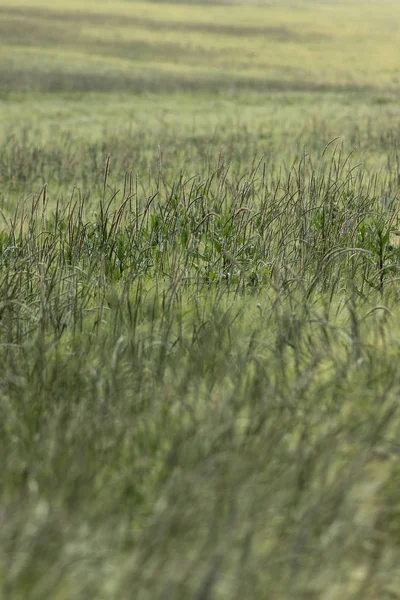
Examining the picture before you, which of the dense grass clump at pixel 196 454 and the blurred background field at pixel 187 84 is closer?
the dense grass clump at pixel 196 454

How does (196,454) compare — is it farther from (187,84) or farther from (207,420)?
(187,84)

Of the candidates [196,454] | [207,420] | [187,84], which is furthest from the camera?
[187,84]

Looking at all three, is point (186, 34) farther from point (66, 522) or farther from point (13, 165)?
point (66, 522)

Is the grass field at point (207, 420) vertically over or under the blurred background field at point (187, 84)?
over

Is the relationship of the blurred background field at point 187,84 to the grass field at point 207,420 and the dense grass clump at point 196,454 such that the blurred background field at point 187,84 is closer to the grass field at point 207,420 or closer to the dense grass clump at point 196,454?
the grass field at point 207,420

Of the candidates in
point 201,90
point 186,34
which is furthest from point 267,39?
point 201,90

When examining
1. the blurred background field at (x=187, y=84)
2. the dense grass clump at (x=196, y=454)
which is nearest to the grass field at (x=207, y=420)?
the dense grass clump at (x=196, y=454)

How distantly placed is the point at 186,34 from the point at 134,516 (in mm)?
48580

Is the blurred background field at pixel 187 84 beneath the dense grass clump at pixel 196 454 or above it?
beneath

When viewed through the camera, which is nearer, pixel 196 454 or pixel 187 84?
pixel 196 454

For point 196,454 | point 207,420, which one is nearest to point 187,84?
point 207,420

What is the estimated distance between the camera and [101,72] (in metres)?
31.7

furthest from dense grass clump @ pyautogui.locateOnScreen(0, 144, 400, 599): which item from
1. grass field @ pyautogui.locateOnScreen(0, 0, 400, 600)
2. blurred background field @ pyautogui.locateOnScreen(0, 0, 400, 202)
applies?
blurred background field @ pyautogui.locateOnScreen(0, 0, 400, 202)

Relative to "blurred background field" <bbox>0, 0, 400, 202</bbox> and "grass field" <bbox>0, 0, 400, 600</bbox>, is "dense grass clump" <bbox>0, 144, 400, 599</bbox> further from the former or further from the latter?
"blurred background field" <bbox>0, 0, 400, 202</bbox>
